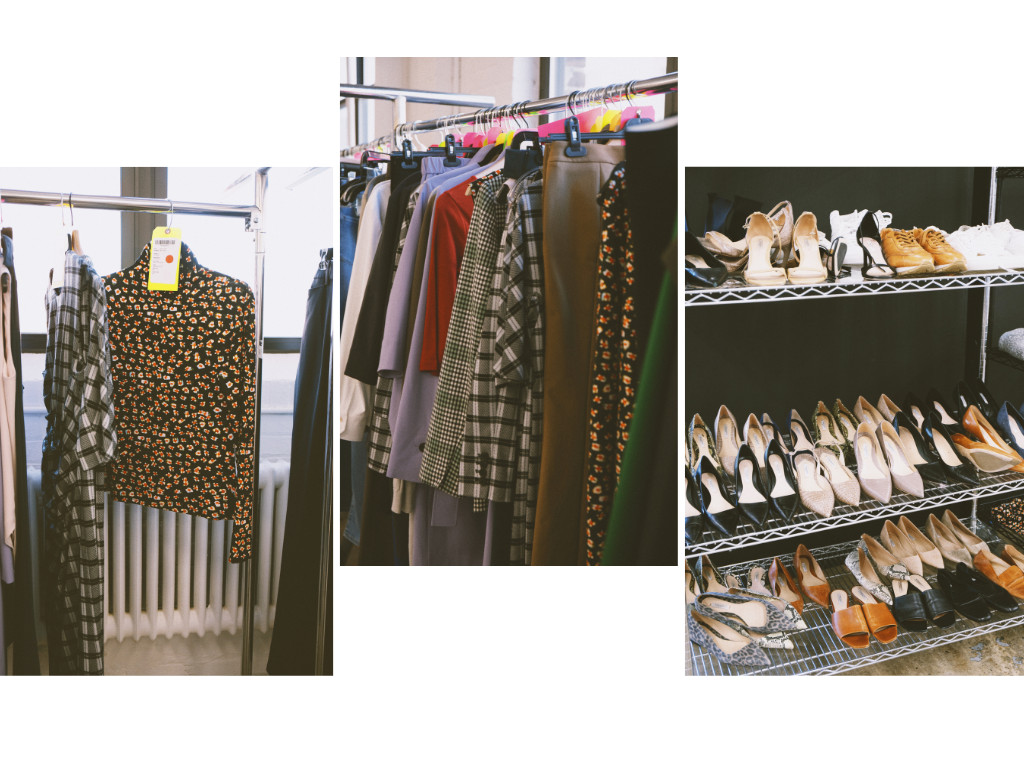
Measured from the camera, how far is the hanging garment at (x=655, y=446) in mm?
1384

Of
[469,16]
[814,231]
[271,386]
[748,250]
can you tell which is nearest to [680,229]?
[748,250]

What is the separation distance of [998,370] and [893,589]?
819mm

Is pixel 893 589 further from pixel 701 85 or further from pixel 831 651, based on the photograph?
pixel 701 85

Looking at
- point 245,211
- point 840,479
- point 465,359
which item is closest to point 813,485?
point 840,479

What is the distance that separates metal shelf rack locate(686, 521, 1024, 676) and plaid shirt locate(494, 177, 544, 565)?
692 millimetres

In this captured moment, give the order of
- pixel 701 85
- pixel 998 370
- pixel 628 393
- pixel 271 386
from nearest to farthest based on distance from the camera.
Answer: pixel 628 393
pixel 701 85
pixel 271 386
pixel 998 370

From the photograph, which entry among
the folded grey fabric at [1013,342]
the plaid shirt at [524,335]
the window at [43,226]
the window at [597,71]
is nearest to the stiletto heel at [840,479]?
the folded grey fabric at [1013,342]

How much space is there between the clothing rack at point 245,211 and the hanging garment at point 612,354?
2.42 ft

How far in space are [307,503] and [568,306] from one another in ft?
2.36

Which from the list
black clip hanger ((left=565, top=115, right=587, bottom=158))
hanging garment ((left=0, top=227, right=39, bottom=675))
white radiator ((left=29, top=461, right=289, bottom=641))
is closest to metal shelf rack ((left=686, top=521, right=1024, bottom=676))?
white radiator ((left=29, top=461, right=289, bottom=641))

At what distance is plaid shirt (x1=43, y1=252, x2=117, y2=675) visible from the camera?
61.7 inches

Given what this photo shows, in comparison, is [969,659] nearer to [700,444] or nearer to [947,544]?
[947,544]

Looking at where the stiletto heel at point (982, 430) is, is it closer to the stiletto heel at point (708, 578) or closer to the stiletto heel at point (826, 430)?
the stiletto heel at point (826, 430)

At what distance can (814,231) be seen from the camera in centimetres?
165
